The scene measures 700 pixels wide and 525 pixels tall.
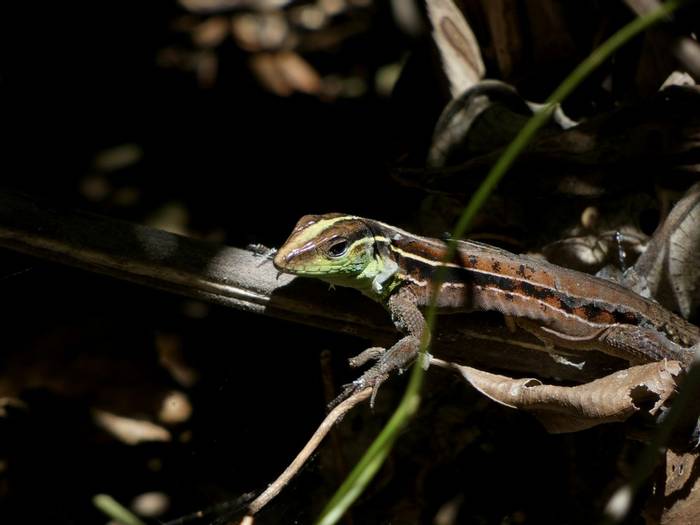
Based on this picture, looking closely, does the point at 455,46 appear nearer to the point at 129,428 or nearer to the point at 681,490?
the point at 681,490

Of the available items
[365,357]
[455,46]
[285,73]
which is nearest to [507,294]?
[365,357]

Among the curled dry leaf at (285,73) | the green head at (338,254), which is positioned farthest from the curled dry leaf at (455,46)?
the curled dry leaf at (285,73)

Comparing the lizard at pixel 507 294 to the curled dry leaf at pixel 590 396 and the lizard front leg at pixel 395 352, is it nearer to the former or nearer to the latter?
the lizard front leg at pixel 395 352

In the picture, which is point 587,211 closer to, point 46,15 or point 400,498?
point 400,498

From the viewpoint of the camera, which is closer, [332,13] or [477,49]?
[477,49]

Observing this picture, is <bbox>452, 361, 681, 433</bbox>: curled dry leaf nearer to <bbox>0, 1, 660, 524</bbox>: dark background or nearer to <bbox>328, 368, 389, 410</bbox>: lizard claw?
<bbox>328, 368, 389, 410</bbox>: lizard claw

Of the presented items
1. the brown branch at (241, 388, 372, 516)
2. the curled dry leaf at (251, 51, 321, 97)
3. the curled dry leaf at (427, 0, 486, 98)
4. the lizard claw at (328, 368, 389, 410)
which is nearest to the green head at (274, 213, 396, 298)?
the lizard claw at (328, 368, 389, 410)

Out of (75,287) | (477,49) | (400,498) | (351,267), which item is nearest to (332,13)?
(477,49)
